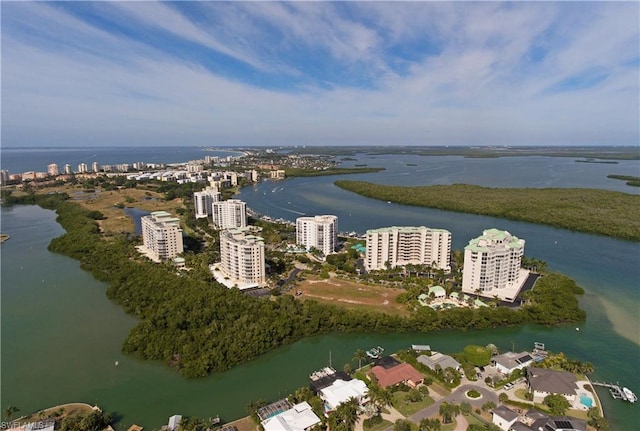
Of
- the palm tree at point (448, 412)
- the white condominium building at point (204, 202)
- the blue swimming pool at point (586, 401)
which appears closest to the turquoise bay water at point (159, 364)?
the blue swimming pool at point (586, 401)

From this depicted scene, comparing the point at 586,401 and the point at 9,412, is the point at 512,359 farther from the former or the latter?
the point at 9,412

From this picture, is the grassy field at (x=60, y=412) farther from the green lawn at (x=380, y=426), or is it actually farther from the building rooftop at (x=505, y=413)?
the building rooftop at (x=505, y=413)

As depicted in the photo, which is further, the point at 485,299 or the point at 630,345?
the point at 485,299

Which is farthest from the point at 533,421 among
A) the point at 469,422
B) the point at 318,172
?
the point at 318,172

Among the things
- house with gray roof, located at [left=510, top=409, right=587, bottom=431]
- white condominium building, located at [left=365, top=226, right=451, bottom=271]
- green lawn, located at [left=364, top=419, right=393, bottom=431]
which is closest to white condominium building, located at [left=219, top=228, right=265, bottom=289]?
white condominium building, located at [left=365, top=226, right=451, bottom=271]

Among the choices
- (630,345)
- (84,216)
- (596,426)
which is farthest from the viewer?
(84,216)

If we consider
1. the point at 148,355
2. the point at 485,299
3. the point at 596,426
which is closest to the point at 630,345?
the point at 485,299

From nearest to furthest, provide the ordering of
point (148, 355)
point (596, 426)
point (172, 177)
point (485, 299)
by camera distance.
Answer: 1. point (596, 426)
2. point (148, 355)
3. point (485, 299)
4. point (172, 177)

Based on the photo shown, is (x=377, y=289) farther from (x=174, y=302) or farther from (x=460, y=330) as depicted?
(x=174, y=302)
